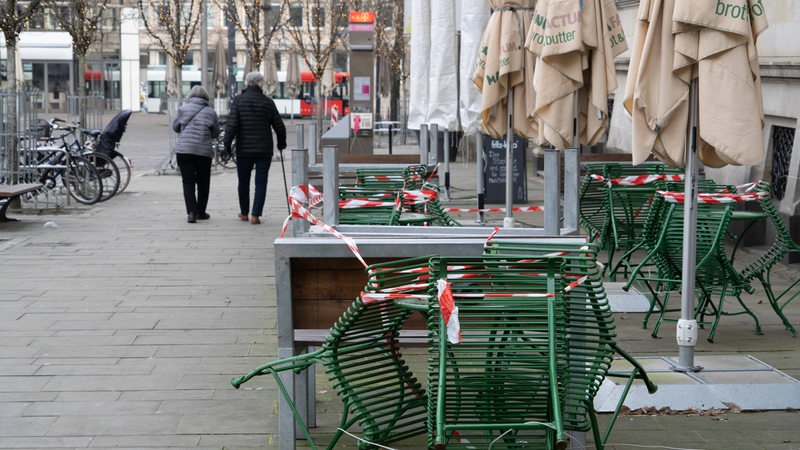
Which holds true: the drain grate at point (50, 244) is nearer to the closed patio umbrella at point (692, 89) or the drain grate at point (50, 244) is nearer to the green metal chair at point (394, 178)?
the green metal chair at point (394, 178)

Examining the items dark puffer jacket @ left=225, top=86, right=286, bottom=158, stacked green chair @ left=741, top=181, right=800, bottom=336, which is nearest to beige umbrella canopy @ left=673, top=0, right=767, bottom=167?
stacked green chair @ left=741, top=181, right=800, bottom=336

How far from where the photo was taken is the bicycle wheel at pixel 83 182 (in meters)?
18.6

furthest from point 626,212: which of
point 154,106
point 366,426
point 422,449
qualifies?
point 154,106

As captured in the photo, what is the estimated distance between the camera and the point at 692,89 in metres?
6.75

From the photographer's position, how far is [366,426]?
4590mm

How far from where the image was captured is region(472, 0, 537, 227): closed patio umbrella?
11.2m

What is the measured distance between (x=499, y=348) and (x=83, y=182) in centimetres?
1552

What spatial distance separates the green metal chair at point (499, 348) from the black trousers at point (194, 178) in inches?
488

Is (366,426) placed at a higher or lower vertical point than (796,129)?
lower

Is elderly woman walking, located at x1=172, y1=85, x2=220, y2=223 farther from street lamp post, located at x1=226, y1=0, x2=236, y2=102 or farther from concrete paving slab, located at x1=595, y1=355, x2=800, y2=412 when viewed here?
street lamp post, located at x1=226, y1=0, x2=236, y2=102

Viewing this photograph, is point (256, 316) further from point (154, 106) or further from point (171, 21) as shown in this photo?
point (154, 106)

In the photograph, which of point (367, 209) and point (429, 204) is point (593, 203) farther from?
point (367, 209)

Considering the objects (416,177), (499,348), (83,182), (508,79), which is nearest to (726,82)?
(499,348)

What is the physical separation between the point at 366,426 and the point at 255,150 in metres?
12.0
